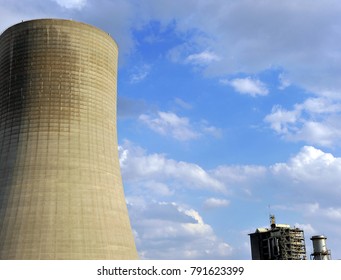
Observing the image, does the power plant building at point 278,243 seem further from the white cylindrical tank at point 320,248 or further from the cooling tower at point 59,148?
the cooling tower at point 59,148

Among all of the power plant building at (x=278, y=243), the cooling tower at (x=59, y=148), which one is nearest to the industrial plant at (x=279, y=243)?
the power plant building at (x=278, y=243)

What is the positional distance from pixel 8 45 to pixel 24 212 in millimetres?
7953

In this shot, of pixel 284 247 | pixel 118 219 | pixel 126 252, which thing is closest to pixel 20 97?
pixel 118 219

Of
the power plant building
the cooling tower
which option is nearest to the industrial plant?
the power plant building

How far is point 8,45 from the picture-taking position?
2142 cm

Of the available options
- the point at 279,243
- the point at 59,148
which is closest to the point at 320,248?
the point at 279,243

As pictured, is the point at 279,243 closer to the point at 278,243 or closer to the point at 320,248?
→ the point at 278,243

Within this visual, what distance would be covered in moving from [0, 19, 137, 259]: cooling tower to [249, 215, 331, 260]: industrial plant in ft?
41.8

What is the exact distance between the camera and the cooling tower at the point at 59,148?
18.2m

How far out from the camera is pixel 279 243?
97.8 ft

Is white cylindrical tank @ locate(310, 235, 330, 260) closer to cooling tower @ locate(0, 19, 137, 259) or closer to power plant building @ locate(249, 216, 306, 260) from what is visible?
power plant building @ locate(249, 216, 306, 260)

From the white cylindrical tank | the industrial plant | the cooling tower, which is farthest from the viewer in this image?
the industrial plant

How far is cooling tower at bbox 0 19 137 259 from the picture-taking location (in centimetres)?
1822

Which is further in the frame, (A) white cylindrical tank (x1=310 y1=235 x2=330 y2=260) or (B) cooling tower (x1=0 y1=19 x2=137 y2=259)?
(A) white cylindrical tank (x1=310 y1=235 x2=330 y2=260)
